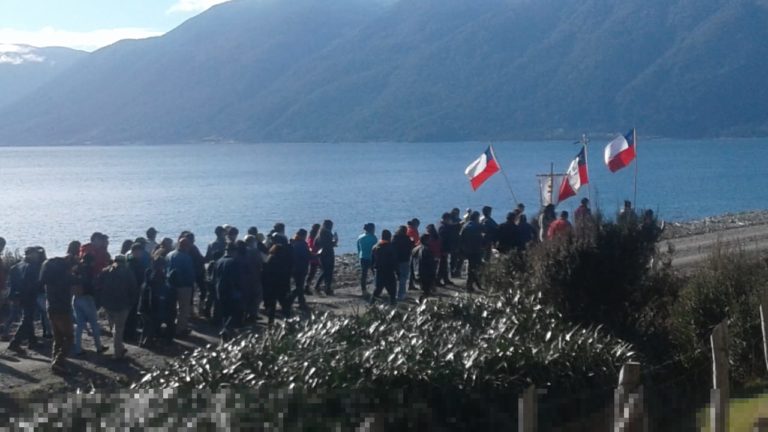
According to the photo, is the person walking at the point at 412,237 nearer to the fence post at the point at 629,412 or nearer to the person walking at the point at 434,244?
the person walking at the point at 434,244

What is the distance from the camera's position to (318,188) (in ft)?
301

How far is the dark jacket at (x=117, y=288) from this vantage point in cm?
1355

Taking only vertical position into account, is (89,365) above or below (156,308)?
below

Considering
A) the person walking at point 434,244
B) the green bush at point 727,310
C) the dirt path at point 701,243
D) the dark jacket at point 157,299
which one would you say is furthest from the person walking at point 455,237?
the green bush at point 727,310

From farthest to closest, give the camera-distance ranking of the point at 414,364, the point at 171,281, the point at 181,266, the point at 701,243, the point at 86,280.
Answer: the point at 701,243, the point at 181,266, the point at 171,281, the point at 86,280, the point at 414,364

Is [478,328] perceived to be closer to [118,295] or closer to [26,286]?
[118,295]

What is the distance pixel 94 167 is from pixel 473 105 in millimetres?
73306

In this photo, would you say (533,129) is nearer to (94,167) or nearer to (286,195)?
(94,167)

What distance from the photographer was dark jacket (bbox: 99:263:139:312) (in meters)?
13.5

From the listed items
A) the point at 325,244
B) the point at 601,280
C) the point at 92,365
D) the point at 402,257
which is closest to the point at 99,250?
the point at 92,365

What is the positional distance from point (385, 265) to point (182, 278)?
3.77 metres

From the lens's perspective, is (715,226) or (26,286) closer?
(26,286)

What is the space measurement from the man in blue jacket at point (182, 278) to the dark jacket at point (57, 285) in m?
1.81

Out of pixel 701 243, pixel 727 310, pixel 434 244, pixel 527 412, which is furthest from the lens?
pixel 701 243
